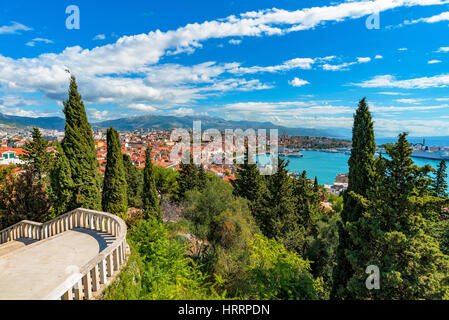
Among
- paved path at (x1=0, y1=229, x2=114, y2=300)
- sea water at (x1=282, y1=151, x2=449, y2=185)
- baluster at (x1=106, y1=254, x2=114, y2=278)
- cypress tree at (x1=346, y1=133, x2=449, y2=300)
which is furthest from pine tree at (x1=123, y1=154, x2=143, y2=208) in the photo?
sea water at (x1=282, y1=151, x2=449, y2=185)

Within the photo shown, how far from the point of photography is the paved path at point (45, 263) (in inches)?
143

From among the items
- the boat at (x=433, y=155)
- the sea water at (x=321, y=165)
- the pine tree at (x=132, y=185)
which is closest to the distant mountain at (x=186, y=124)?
the sea water at (x=321, y=165)

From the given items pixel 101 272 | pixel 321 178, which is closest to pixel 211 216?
pixel 101 272

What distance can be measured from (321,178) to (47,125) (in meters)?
187

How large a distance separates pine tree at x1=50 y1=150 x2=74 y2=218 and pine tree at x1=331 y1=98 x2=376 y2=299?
11.1 m

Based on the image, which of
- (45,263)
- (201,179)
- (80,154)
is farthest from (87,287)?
(201,179)

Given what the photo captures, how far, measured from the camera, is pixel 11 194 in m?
9.36

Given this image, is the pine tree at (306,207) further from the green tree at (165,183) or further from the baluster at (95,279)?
the baluster at (95,279)

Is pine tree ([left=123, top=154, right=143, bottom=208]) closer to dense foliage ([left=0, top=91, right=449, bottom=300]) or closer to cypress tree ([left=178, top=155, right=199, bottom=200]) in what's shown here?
cypress tree ([left=178, top=155, right=199, bottom=200])

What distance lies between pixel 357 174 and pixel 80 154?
11.8m

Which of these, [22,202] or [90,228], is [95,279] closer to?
[90,228]

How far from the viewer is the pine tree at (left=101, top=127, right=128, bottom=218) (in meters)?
10.4

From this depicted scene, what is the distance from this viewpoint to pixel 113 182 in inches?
408
